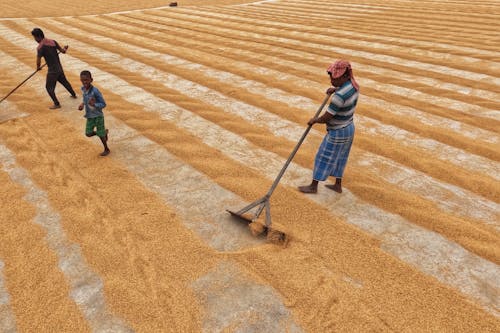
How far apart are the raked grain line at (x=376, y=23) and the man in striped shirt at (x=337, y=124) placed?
24.6ft

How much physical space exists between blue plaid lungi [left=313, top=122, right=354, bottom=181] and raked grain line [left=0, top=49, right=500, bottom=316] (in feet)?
1.18

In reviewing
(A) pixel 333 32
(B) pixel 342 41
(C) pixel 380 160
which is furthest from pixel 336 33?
(C) pixel 380 160

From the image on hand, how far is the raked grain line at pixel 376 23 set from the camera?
32.4ft

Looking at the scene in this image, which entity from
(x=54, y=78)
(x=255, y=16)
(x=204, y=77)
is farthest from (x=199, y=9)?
(x=54, y=78)

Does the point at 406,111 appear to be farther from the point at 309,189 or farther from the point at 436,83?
the point at 309,189

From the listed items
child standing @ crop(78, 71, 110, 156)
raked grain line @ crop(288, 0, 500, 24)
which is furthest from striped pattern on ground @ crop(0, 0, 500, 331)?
child standing @ crop(78, 71, 110, 156)

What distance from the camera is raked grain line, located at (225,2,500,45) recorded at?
9867 mm

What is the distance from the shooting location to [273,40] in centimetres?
1070

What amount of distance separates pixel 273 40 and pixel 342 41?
2092 millimetres

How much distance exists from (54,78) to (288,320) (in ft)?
20.3

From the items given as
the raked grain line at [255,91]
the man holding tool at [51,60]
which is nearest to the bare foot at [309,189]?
the raked grain line at [255,91]

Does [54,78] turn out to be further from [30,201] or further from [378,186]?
[378,186]

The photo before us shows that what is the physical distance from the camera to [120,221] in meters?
3.70

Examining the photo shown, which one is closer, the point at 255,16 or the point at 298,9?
the point at 255,16
